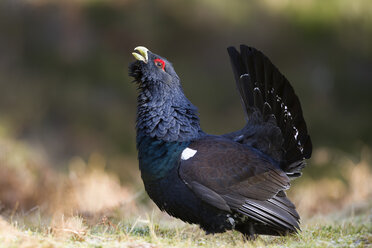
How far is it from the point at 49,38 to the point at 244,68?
907cm

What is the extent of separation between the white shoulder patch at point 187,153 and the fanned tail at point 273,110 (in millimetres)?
757

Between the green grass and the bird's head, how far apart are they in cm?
126

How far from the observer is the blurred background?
11.4 meters

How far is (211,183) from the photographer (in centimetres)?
391

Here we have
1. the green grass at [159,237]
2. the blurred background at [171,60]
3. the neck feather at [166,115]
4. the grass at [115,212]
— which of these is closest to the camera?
the green grass at [159,237]

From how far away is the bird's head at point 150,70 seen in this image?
4352 mm

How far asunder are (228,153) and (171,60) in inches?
330

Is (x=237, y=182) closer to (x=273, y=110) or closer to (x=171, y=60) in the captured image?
(x=273, y=110)

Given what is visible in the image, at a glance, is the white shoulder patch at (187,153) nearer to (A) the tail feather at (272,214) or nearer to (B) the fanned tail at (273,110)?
(A) the tail feather at (272,214)

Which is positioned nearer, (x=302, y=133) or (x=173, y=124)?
(x=173, y=124)

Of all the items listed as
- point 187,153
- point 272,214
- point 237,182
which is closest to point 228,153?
point 237,182

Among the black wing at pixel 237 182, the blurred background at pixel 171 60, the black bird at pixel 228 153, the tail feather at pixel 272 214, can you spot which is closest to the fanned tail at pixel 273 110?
the black bird at pixel 228 153

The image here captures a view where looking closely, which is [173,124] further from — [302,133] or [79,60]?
[79,60]

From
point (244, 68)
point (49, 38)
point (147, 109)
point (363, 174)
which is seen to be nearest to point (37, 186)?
point (147, 109)
